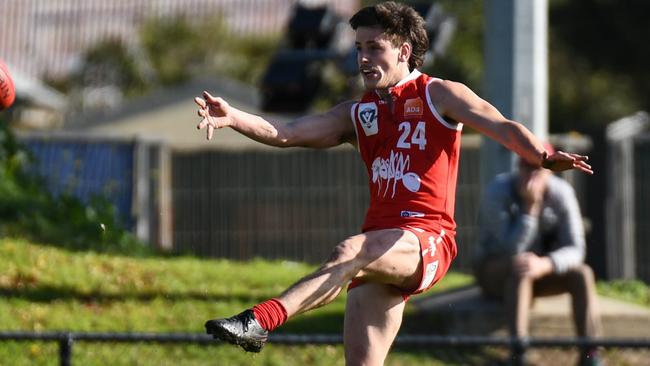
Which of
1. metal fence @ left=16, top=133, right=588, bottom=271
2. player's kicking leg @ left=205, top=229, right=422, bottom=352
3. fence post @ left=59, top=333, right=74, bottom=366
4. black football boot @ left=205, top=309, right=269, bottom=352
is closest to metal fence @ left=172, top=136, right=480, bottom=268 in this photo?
metal fence @ left=16, top=133, right=588, bottom=271

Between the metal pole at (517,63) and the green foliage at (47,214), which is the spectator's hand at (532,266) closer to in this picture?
the metal pole at (517,63)

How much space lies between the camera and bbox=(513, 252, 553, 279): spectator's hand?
32.1 ft

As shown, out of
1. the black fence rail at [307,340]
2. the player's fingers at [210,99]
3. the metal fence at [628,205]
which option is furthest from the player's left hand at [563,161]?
the metal fence at [628,205]

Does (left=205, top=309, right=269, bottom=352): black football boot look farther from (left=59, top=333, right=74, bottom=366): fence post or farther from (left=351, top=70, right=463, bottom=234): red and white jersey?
(left=59, top=333, right=74, bottom=366): fence post

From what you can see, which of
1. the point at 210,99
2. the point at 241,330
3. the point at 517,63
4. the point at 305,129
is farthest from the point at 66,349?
the point at 517,63

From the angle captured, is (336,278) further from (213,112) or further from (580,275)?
(580,275)

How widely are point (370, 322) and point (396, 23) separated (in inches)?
53.5

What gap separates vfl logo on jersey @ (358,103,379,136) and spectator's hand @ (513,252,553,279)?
3.41 meters

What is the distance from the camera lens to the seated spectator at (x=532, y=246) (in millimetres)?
9828

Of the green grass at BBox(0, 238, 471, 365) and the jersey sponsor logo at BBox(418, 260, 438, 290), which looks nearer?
the jersey sponsor logo at BBox(418, 260, 438, 290)

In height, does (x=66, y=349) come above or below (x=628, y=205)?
below

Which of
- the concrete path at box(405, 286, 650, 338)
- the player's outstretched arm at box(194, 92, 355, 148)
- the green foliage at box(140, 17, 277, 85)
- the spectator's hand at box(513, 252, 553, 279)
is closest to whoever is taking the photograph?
the player's outstretched arm at box(194, 92, 355, 148)

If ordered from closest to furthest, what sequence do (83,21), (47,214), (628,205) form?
(47,214)
(628,205)
(83,21)

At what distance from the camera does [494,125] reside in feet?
20.7
